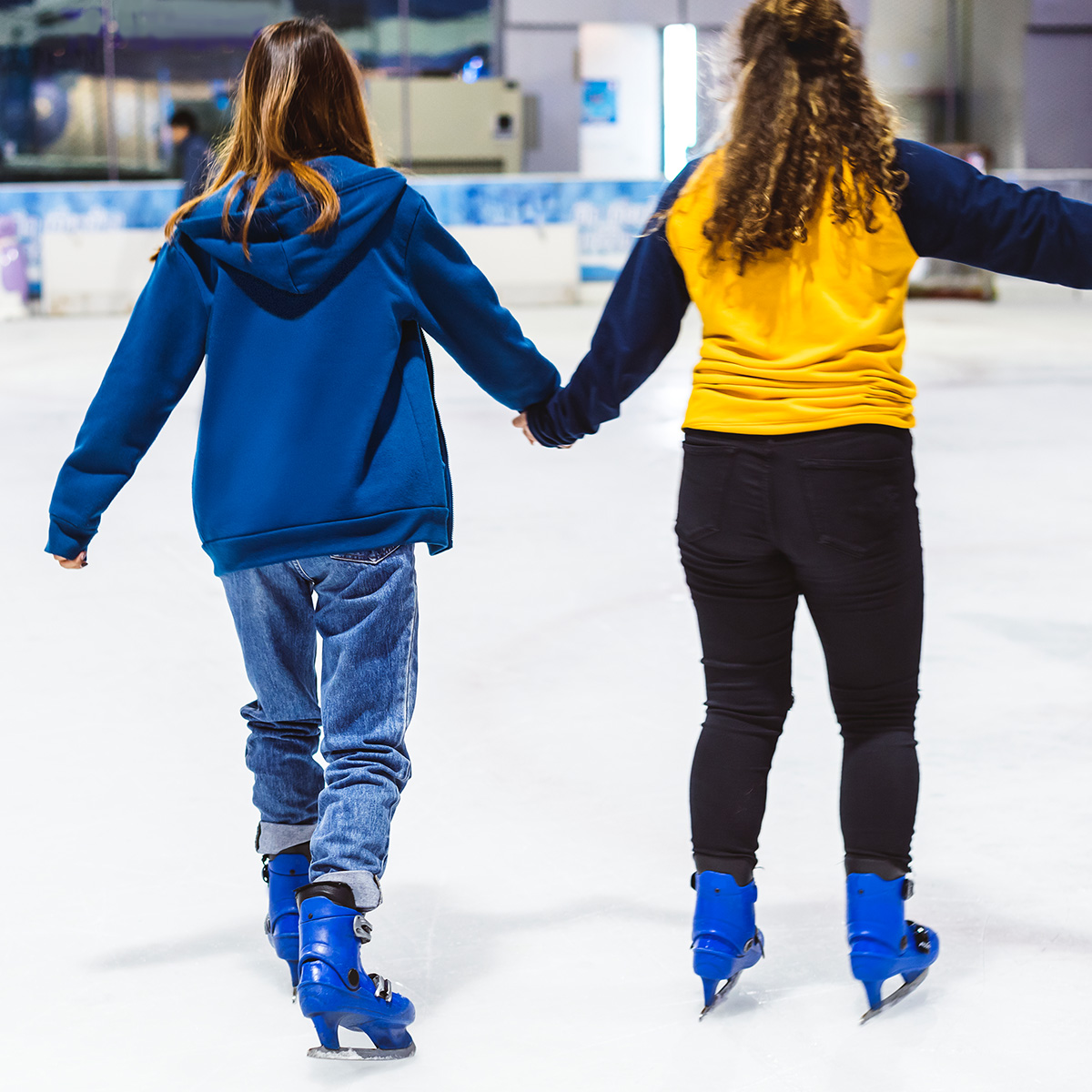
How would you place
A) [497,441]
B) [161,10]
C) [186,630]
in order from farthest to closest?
[161,10]
[497,441]
[186,630]

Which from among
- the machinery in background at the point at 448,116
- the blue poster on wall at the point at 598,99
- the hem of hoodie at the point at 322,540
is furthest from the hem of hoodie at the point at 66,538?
the blue poster on wall at the point at 598,99

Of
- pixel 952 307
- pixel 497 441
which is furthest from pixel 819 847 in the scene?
pixel 952 307

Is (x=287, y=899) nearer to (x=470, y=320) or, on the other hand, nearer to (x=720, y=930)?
(x=720, y=930)

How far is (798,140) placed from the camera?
1727mm

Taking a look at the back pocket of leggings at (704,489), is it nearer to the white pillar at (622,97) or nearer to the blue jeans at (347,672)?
the blue jeans at (347,672)

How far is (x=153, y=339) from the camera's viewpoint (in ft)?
5.88

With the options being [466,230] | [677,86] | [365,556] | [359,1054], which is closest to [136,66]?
[466,230]

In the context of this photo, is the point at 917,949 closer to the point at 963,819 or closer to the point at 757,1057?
the point at 757,1057

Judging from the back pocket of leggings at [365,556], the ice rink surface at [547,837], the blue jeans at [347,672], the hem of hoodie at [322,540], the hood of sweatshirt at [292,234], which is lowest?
the ice rink surface at [547,837]

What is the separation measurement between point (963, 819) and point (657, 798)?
1.83ft

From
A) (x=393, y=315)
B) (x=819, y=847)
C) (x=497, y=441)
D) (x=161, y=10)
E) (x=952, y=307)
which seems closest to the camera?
(x=393, y=315)

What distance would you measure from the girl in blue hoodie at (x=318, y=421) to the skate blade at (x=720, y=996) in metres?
0.40

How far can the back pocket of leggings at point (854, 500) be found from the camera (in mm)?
1749

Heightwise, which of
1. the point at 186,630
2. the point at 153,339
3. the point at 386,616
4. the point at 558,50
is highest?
the point at 558,50
